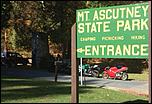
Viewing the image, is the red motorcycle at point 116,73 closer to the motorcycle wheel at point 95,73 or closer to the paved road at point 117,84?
the motorcycle wheel at point 95,73

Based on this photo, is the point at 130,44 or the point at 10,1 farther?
the point at 10,1

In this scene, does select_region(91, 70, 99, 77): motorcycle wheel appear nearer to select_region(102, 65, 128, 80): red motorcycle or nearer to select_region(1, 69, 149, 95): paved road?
select_region(102, 65, 128, 80): red motorcycle

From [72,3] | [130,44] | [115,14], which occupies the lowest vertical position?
[130,44]

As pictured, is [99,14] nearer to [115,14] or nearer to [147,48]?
[115,14]

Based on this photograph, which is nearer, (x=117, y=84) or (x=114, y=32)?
(x=114, y=32)

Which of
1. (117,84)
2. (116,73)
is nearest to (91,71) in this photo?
(116,73)

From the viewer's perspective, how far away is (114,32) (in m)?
A: 11.0

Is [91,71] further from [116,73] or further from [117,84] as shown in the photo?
[117,84]

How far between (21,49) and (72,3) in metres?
11.3

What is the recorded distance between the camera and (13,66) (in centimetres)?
4303

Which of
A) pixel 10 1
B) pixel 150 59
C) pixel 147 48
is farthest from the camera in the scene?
pixel 10 1

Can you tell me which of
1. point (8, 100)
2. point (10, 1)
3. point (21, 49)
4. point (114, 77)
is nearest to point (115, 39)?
point (8, 100)

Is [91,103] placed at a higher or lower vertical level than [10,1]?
lower

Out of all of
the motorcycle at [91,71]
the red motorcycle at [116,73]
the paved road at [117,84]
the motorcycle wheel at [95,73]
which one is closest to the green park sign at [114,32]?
the paved road at [117,84]
